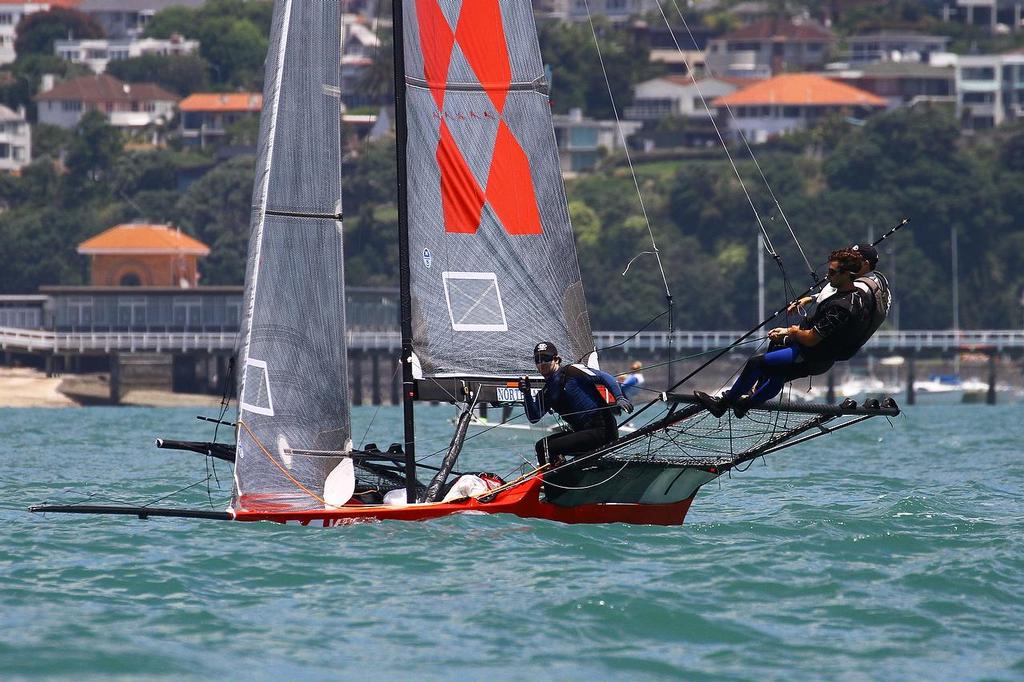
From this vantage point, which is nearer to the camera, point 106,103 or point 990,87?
point 990,87

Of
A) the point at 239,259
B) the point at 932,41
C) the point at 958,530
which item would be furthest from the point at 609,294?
the point at 958,530

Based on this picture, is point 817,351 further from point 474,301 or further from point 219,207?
point 219,207

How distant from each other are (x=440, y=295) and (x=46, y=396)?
7229 cm

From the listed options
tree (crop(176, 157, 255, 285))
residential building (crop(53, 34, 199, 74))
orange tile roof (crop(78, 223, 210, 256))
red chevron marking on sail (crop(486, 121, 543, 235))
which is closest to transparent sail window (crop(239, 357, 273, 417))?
red chevron marking on sail (crop(486, 121, 543, 235))

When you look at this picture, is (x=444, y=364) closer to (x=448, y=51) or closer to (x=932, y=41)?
(x=448, y=51)

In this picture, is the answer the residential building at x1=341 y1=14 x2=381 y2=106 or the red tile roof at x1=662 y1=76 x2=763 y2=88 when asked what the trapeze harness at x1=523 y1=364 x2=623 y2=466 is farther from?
the residential building at x1=341 y1=14 x2=381 y2=106

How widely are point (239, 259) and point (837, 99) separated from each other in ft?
184

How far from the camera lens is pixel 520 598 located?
52.6ft

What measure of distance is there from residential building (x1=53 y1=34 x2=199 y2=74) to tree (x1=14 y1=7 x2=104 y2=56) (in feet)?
4.69

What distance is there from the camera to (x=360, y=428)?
5938 cm

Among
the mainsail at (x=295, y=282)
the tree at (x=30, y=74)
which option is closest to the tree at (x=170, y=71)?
the tree at (x=30, y=74)

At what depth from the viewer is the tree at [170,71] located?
582 feet

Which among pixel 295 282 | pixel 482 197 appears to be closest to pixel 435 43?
pixel 482 197

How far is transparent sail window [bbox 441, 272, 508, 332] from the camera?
20297 millimetres
